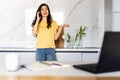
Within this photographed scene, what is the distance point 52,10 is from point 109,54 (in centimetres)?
202

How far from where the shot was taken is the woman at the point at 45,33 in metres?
3.14

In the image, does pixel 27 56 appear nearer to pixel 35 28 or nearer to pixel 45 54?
pixel 45 54

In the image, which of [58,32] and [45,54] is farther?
[58,32]

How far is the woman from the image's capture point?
3.14 metres

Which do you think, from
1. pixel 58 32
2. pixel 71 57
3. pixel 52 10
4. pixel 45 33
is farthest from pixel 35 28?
pixel 71 57

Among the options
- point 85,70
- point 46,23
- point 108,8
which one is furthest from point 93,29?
point 85,70

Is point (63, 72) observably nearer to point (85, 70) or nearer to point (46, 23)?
point (85, 70)

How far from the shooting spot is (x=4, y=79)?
1433mm

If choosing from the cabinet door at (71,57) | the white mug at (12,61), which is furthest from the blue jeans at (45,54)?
the white mug at (12,61)

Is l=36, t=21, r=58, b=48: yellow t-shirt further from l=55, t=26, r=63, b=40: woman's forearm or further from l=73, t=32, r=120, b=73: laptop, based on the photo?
l=73, t=32, r=120, b=73: laptop

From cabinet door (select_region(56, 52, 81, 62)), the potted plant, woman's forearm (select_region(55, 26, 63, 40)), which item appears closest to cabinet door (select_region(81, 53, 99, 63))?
cabinet door (select_region(56, 52, 81, 62))

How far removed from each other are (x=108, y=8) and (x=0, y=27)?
147 centimetres

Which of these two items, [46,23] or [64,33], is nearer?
[46,23]

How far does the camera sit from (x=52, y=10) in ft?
11.4
